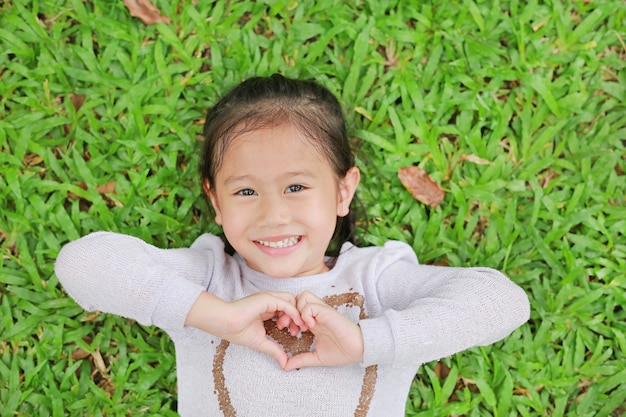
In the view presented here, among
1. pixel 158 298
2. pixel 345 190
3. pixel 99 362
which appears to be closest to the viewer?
pixel 158 298

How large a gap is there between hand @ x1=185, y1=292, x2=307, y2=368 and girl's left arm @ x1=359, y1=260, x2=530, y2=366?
0.82 feet

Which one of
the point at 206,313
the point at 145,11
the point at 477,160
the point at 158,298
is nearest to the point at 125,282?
the point at 158,298

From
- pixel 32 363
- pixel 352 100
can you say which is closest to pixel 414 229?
pixel 352 100

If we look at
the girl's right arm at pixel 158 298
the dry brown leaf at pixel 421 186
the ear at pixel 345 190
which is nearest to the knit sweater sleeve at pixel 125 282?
the girl's right arm at pixel 158 298

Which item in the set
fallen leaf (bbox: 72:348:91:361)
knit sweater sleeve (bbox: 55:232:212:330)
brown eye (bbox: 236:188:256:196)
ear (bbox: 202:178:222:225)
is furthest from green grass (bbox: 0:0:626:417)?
brown eye (bbox: 236:188:256:196)

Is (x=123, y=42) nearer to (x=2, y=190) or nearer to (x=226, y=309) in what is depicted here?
(x=2, y=190)

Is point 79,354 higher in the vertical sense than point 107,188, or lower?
lower

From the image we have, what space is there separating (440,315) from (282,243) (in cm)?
54

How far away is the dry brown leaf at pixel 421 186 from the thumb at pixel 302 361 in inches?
30.9

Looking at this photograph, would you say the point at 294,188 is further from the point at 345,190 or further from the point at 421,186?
the point at 421,186

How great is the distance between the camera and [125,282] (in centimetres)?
201

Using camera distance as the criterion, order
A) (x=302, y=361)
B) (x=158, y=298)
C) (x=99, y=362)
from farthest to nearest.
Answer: (x=99, y=362)
(x=302, y=361)
(x=158, y=298)

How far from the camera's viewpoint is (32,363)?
2.44 m

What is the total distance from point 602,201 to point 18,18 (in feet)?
7.82
